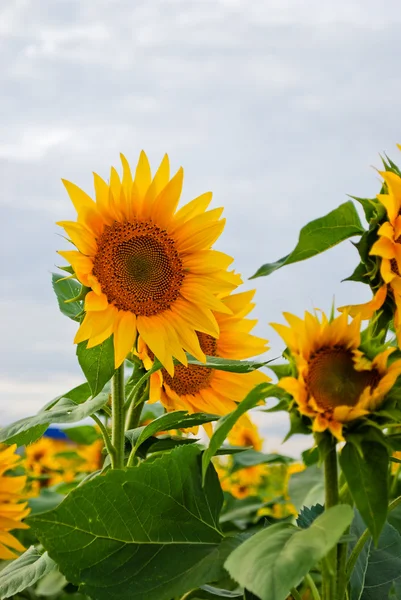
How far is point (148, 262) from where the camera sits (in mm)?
1855

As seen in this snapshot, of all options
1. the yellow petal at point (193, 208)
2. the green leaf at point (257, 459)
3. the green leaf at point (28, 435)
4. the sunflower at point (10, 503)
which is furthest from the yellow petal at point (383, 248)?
the green leaf at point (257, 459)

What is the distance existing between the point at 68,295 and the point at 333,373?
0.84 meters

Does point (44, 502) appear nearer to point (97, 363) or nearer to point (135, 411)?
point (135, 411)

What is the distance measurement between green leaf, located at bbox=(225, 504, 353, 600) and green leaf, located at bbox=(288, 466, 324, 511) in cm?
132

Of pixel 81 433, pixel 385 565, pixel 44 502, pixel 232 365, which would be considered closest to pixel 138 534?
pixel 232 365

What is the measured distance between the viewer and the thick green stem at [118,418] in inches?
63.4

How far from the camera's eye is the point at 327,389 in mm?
1190

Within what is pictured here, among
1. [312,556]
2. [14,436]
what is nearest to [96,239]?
[14,436]

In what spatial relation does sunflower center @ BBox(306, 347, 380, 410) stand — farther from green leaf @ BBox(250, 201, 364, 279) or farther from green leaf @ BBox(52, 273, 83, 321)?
green leaf @ BBox(52, 273, 83, 321)

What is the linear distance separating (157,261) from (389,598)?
2.82ft

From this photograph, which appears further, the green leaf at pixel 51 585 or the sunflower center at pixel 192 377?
the green leaf at pixel 51 585

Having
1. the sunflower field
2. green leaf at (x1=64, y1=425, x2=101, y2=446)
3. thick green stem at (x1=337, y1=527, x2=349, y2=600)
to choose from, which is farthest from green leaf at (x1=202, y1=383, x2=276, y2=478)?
green leaf at (x1=64, y1=425, x2=101, y2=446)

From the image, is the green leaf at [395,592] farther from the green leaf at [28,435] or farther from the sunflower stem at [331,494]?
the green leaf at [28,435]

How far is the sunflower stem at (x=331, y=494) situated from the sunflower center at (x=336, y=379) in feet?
0.20
